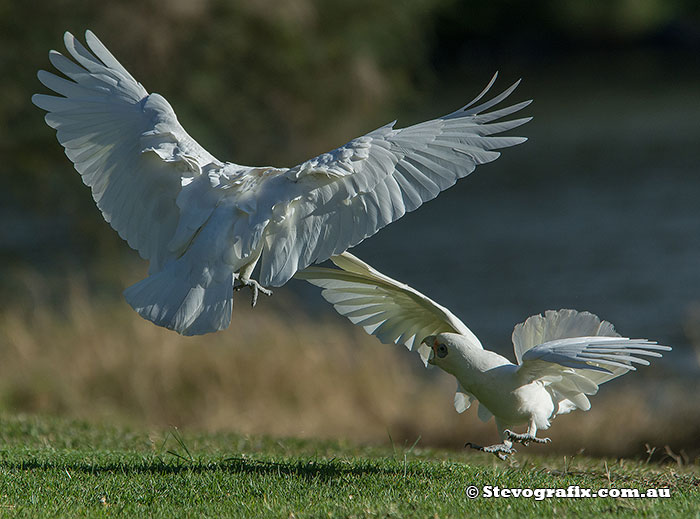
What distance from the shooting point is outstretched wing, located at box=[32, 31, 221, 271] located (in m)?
4.91

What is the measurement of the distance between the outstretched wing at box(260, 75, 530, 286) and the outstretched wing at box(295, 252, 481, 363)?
14.6 inches

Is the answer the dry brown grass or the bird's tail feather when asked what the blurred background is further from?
the bird's tail feather

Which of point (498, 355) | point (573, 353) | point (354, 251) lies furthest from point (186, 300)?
point (354, 251)

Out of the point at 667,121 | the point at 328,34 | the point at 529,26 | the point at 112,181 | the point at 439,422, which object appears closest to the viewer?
the point at 112,181

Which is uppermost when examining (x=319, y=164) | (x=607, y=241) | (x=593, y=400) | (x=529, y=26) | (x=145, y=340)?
(x=529, y=26)

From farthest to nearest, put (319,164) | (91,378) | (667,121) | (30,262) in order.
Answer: (667,121) → (30,262) → (91,378) → (319,164)

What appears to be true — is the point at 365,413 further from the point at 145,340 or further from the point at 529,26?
the point at 529,26

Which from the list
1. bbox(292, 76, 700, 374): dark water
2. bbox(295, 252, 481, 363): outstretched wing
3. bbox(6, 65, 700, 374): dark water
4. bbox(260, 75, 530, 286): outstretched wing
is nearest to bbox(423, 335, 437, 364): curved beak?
bbox(295, 252, 481, 363): outstretched wing

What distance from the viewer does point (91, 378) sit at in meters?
10.7

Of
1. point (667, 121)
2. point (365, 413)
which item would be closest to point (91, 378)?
point (365, 413)

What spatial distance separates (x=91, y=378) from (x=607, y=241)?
40.2ft

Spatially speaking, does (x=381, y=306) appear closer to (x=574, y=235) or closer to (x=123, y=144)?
(x=123, y=144)

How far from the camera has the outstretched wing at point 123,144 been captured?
4.91m

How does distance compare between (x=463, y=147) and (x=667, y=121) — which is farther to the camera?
(x=667, y=121)
